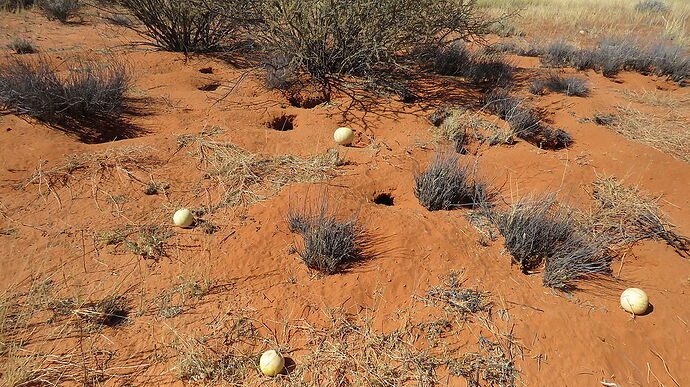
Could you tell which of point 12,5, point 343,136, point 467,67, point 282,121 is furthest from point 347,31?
point 12,5

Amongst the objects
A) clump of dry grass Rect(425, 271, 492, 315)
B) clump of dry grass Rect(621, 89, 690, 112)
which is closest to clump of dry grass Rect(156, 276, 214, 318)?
clump of dry grass Rect(425, 271, 492, 315)

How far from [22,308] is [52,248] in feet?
1.80

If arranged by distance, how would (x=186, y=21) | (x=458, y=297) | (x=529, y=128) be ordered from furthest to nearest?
(x=186, y=21) < (x=529, y=128) < (x=458, y=297)

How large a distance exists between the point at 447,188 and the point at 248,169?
1.86 meters

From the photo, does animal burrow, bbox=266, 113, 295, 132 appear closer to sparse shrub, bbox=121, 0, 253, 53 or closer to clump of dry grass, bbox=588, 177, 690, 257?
sparse shrub, bbox=121, 0, 253, 53

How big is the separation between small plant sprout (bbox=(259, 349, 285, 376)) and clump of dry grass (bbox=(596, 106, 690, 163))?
4.89 metres

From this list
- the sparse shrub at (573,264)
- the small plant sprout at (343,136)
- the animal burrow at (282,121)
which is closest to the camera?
the sparse shrub at (573,264)

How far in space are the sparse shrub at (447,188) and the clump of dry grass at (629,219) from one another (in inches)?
37.8

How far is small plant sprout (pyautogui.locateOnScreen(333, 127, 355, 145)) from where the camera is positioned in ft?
12.9

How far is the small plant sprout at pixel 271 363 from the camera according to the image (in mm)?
1972

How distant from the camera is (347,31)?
473 cm

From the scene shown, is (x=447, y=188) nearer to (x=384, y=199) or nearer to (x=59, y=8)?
(x=384, y=199)

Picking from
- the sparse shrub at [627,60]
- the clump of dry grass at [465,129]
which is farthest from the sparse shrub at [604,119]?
the sparse shrub at [627,60]

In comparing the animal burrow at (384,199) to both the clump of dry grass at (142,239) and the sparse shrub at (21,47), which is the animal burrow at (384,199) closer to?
the clump of dry grass at (142,239)
